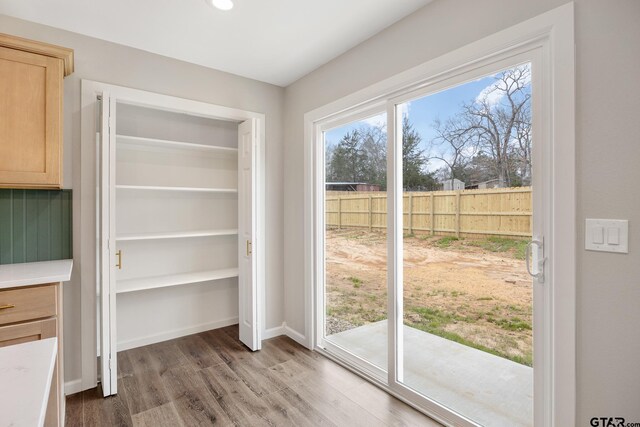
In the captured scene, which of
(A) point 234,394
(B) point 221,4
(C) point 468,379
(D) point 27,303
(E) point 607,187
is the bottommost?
(A) point 234,394

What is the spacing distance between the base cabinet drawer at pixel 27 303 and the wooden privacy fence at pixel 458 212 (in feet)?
6.77

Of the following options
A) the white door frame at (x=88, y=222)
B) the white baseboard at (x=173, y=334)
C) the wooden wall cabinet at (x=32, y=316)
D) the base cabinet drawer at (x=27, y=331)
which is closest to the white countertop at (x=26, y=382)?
the wooden wall cabinet at (x=32, y=316)

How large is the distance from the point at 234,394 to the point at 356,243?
4.72 ft

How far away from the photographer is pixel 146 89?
8.91ft

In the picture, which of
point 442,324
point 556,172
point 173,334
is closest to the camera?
point 556,172

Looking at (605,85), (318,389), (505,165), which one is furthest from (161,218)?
(605,85)

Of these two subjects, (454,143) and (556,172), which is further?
(454,143)

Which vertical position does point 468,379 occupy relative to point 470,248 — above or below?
below

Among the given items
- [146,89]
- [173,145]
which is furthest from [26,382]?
[173,145]

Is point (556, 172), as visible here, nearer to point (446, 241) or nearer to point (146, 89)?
point (446, 241)

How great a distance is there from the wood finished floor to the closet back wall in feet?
1.46

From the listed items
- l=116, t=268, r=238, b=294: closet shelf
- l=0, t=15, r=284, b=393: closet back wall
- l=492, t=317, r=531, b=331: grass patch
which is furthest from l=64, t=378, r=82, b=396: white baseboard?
l=492, t=317, r=531, b=331: grass patch

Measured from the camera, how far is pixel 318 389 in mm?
2400

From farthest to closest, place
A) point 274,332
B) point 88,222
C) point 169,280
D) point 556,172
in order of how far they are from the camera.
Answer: point 274,332 < point 169,280 < point 88,222 < point 556,172
